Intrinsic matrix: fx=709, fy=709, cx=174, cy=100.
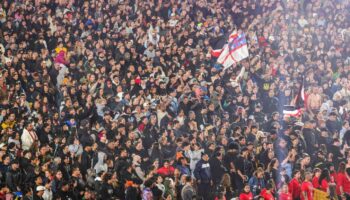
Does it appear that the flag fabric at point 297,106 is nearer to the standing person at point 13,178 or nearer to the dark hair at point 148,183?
the dark hair at point 148,183

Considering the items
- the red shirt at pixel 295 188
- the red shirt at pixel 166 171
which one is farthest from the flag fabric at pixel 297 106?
the red shirt at pixel 166 171

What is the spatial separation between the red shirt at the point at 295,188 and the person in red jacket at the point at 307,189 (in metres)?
0.08

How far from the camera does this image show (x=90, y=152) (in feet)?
50.1

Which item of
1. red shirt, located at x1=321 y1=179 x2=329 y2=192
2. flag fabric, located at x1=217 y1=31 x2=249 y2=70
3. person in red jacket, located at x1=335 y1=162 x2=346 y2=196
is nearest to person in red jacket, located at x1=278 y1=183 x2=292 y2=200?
red shirt, located at x1=321 y1=179 x2=329 y2=192

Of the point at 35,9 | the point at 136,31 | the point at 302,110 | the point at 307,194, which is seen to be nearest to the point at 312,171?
the point at 307,194

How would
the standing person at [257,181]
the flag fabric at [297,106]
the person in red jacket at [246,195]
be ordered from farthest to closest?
the flag fabric at [297,106] → the standing person at [257,181] → the person in red jacket at [246,195]

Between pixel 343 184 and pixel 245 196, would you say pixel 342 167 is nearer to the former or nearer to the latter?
pixel 343 184

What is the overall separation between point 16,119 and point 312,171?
6750 millimetres

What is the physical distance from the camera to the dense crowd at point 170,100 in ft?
48.3

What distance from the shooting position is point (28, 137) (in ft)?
51.5

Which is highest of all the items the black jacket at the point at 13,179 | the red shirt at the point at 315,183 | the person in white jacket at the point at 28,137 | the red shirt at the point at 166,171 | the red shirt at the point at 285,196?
Result: the person in white jacket at the point at 28,137

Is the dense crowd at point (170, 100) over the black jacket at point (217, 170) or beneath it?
over

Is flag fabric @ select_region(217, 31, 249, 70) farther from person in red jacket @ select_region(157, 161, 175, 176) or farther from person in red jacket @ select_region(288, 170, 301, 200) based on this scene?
person in red jacket @ select_region(288, 170, 301, 200)

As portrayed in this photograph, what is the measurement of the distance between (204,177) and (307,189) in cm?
216
